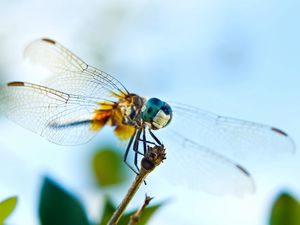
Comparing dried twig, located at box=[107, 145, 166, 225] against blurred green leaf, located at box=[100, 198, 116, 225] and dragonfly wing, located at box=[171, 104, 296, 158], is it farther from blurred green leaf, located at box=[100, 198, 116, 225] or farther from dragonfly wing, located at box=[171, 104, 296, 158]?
dragonfly wing, located at box=[171, 104, 296, 158]

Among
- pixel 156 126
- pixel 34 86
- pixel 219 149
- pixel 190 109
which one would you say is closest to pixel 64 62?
pixel 34 86

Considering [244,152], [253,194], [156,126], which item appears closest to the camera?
[156,126]

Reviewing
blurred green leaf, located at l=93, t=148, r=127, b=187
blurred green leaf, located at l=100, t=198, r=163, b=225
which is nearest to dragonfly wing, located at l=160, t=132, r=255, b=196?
blurred green leaf, located at l=93, t=148, r=127, b=187

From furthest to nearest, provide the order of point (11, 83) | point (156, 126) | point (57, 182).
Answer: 1. point (156, 126)
2. point (11, 83)
3. point (57, 182)

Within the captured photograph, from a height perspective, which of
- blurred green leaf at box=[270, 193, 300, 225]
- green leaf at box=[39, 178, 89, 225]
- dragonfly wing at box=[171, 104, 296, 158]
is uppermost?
dragonfly wing at box=[171, 104, 296, 158]

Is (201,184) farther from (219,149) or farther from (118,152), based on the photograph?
(118,152)

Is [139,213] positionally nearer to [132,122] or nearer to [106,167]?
[132,122]
